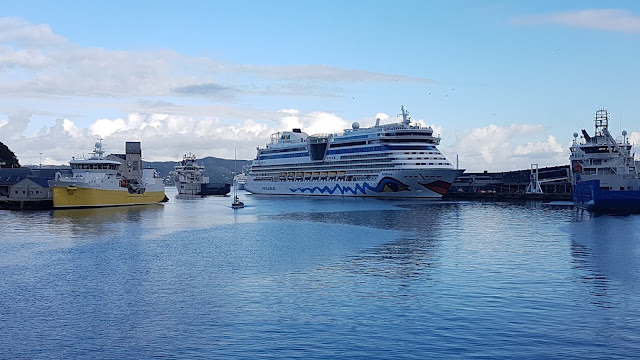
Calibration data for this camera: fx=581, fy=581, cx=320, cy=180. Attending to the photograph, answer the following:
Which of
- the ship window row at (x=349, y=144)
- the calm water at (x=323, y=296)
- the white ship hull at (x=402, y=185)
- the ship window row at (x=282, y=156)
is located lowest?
the calm water at (x=323, y=296)

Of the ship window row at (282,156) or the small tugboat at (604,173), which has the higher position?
the ship window row at (282,156)

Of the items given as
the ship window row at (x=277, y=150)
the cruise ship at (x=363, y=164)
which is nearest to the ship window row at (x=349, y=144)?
the cruise ship at (x=363, y=164)

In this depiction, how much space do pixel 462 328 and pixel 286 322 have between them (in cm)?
638

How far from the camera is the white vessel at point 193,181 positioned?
171500 mm

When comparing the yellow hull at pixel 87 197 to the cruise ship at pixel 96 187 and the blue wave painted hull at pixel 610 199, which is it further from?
the blue wave painted hull at pixel 610 199

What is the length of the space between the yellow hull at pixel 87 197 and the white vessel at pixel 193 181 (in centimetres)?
6907

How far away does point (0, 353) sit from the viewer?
18.2 m

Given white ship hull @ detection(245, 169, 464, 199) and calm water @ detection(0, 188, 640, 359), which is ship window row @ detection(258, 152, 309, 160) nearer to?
white ship hull @ detection(245, 169, 464, 199)

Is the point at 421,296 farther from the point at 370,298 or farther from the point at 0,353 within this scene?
the point at 0,353

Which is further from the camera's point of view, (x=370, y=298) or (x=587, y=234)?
(x=587, y=234)

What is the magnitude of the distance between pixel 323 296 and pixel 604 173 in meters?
67.4

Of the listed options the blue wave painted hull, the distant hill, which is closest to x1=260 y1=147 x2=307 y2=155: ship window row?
the distant hill

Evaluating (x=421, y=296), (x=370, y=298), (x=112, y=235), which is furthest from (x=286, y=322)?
(x=112, y=235)

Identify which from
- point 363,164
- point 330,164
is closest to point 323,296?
point 363,164
